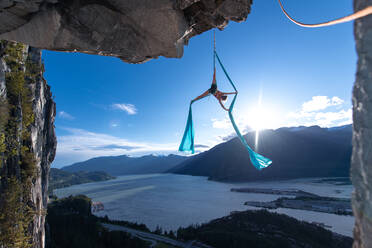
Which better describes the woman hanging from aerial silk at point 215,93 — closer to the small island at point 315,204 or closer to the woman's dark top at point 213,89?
the woman's dark top at point 213,89

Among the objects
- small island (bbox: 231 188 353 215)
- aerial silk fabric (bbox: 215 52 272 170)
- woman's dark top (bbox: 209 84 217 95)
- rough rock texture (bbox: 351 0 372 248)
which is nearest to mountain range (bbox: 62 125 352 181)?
small island (bbox: 231 188 353 215)

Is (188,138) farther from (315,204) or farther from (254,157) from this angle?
(315,204)

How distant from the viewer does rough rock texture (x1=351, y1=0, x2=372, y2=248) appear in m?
1.25

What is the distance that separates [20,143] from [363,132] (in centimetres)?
903

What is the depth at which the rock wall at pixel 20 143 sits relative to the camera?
5504 millimetres

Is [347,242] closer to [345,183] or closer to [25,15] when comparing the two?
[25,15]

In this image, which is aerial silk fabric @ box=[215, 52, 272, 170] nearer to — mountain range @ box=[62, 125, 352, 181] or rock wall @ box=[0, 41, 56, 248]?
rock wall @ box=[0, 41, 56, 248]

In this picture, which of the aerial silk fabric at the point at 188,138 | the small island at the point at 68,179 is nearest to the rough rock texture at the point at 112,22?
the aerial silk fabric at the point at 188,138

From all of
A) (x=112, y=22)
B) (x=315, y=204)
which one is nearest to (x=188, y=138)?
(x=112, y=22)

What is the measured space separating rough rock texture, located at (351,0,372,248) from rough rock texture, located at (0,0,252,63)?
10.4 feet

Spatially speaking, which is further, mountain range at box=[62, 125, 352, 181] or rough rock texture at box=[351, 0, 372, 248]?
mountain range at box=[62, 125, 352, 181]

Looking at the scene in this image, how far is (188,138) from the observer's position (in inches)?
299

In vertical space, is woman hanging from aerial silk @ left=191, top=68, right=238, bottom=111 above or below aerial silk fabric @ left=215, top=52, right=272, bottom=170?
above

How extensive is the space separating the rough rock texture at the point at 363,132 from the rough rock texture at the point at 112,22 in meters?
3.18
